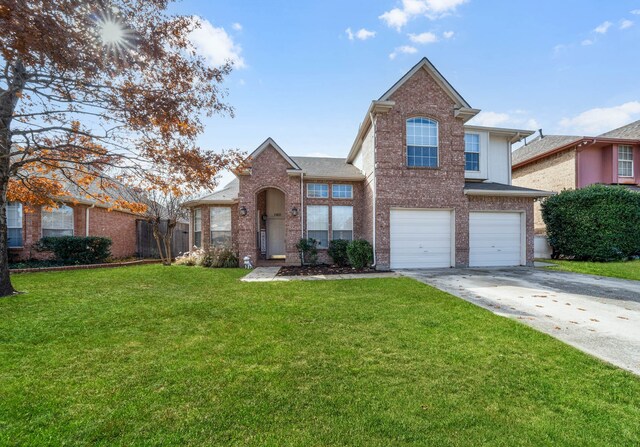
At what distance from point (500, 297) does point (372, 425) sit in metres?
5.79

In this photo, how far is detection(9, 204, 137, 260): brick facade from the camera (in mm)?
13094

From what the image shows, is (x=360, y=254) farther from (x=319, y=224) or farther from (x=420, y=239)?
(x=319, y=224)

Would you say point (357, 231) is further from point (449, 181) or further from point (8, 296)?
point (8, 296)

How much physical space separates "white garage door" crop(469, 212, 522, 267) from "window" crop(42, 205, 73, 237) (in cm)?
1893

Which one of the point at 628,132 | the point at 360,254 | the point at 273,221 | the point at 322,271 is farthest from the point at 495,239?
the point at 628,132

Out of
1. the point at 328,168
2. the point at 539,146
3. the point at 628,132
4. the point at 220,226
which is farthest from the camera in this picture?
the point at 539,146

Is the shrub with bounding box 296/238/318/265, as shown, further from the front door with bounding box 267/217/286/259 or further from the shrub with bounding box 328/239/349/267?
the front door with bounding box 267/217/286/259

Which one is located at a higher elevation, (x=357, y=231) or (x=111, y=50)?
(x=111, y=50)

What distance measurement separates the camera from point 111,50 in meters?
5.48

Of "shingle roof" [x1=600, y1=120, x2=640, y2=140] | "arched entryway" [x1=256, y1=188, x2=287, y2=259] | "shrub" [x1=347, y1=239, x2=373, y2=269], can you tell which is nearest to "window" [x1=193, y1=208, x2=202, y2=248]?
"arched entryway" [x1=256, y1=188, x2=287, y2=259]

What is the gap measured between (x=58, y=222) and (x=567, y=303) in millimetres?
19757

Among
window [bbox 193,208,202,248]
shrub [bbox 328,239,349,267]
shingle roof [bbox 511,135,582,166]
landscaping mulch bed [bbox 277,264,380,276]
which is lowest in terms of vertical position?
landscaping mulch bed [bbox 277,264,380,276]

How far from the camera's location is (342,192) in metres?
13.5

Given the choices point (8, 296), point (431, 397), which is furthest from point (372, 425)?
point (8, 296)
